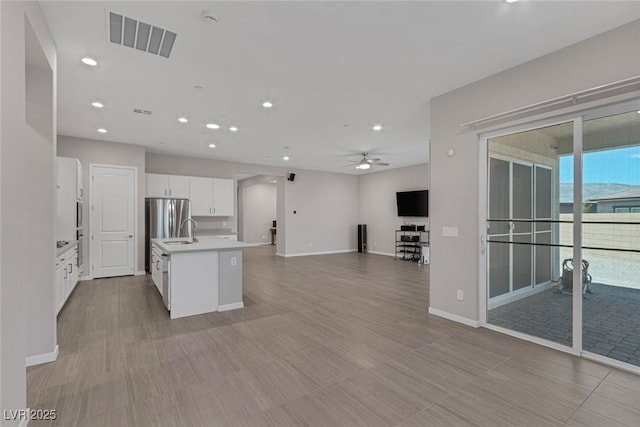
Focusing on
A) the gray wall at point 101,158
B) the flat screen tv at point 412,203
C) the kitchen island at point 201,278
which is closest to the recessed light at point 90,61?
the kitchen island at point 201,278

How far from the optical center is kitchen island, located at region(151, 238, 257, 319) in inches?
150

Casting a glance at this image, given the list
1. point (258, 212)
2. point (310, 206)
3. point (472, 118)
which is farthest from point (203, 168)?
point (472, 118)

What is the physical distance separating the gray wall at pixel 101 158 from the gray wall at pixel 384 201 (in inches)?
283

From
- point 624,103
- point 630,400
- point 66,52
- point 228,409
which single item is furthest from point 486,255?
point 66,52

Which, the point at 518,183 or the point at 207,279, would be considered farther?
the point at 207,279

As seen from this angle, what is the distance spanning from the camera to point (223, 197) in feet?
26.3

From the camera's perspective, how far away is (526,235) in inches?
130

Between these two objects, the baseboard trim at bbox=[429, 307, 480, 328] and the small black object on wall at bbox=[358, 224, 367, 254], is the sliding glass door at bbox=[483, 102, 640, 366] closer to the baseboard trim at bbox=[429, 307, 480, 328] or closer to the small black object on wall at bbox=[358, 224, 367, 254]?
the baseboard trim at bbox=[429, 307, 480, 328]

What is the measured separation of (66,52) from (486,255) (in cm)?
502

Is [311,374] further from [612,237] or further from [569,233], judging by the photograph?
[612,237]

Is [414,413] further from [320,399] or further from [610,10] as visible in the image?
[610,10]

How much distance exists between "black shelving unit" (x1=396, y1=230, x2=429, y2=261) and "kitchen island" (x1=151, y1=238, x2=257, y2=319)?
6091 millimetres

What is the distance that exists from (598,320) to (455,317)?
1.34 meters

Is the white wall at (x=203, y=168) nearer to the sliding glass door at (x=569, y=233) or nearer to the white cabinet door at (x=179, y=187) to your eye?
the white cabinet door at (x=179, y=187)
